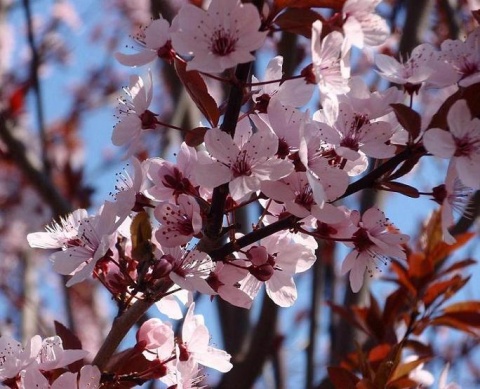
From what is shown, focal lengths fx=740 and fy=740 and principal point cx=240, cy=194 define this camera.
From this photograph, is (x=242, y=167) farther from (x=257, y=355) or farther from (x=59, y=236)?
(x=257, y=355)

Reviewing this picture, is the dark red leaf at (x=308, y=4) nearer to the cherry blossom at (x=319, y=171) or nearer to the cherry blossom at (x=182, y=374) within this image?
the cherry blossom at (x=319, y=171)

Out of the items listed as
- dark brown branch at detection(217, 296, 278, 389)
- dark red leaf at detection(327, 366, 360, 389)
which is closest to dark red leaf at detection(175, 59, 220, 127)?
dark red leaf at detection(327, 366, 360, 389)

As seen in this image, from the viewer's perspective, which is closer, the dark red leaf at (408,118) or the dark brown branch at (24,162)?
the dark red leaf at (408,118)

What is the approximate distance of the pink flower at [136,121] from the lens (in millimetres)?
1120

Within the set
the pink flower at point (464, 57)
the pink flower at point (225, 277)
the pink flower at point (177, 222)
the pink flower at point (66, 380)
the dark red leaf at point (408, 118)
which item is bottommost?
the pink flower at point (66, 380)

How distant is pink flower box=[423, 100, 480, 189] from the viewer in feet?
3.16

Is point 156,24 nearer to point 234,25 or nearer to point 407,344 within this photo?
point 234,25

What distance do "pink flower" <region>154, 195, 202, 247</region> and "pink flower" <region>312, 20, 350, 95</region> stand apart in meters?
0.25

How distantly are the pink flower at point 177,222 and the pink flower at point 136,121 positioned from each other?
12 cm

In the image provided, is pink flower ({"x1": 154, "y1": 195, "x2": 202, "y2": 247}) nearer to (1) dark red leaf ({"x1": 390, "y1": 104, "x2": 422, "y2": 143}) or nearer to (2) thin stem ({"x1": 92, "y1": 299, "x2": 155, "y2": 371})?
(2) thin stem ({"x1": 92, "y1": 299, "x2": 155, "y2": 371})

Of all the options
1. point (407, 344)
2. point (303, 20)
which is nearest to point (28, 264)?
point (407, 344)

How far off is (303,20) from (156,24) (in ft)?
0.75

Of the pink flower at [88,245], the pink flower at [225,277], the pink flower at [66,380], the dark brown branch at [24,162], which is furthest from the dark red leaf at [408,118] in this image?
the dark brown branch at [24,162]

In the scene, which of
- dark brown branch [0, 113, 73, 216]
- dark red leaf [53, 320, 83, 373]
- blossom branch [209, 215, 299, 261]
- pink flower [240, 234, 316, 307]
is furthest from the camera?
dark brown branch [0, 113, 73, 216]
